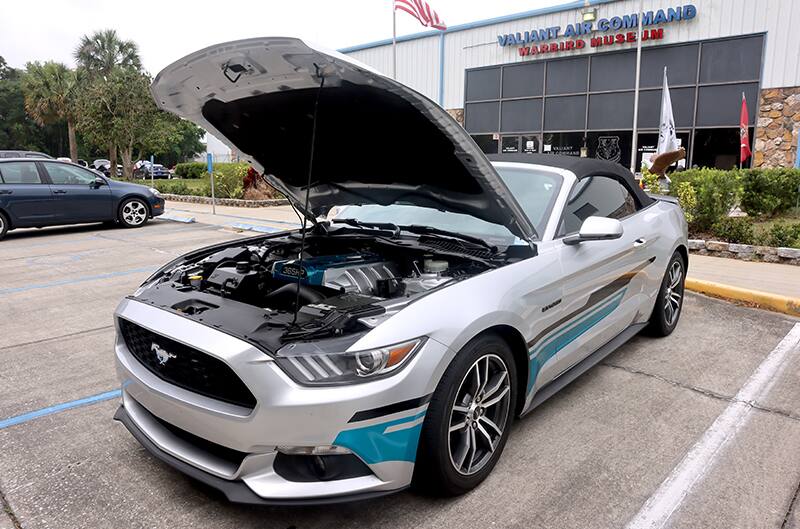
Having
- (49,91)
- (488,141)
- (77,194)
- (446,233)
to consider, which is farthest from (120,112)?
(446,233)

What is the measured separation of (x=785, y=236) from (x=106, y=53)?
5109 cm

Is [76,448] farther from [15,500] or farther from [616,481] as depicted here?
[616,481]

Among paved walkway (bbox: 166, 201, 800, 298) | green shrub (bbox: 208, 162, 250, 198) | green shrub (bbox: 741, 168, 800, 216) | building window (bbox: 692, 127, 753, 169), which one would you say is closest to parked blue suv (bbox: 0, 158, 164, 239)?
paved walkway (bbox: 166, 201, 800, 298)

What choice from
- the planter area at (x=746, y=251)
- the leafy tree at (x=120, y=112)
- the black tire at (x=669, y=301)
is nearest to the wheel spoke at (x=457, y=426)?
the black tire at (x=669, y=301)

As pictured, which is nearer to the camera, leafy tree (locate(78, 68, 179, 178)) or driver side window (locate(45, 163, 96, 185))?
driver side window (locate(45, 163, 96, 185))

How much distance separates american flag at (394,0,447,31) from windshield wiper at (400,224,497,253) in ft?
55.5

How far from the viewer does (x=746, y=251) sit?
826 centimetres

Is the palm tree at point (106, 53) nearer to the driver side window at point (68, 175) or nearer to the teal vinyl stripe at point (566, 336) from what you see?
the driver side window at point (68, 175)

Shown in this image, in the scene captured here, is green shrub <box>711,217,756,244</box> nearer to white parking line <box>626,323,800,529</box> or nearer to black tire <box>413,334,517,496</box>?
white parking line <box>626,323,800,529</box>

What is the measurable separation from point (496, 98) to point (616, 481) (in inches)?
837

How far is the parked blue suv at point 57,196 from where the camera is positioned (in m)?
11.0

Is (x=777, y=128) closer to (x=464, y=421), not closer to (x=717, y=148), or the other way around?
(x=717, y=148)

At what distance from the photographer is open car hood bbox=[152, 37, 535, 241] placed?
2805 mm

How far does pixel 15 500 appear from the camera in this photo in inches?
107
